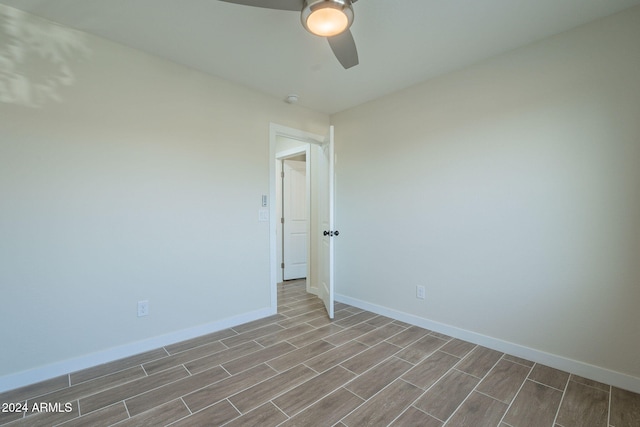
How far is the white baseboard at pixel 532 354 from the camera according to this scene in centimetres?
191

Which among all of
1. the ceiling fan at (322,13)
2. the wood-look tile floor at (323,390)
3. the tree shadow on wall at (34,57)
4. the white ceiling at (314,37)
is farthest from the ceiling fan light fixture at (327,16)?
the wood-look tile floor at (323,390)

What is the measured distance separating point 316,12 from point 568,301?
2.62 meters

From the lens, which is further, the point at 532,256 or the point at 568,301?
the point at 532,256

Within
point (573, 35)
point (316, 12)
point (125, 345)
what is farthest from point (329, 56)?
point (125, 345)

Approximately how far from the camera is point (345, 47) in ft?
5.85

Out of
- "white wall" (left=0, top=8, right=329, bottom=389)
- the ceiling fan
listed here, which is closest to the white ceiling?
"white wall" (left=0, top=8, right=329, bottom=389)

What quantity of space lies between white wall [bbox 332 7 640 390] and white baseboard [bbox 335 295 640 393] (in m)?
0.01

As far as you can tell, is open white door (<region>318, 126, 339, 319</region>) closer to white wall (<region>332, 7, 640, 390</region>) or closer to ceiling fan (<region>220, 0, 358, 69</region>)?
white wall (<region>332, 7, 640, 390</region>)

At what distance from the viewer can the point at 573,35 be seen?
81.4 inches

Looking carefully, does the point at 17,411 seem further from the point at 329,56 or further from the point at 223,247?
the point at 329,56

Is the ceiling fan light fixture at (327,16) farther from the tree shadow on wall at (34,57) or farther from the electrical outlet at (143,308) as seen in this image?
the electrical outlet at (143,308)

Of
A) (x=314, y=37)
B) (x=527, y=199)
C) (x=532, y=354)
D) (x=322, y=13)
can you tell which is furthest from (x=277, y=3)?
(x=532, y=354)

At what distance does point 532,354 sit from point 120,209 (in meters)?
3.52

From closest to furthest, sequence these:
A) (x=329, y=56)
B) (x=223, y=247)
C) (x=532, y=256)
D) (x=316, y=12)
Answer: (x=316, y=12)
(x=532, y=256)
(x=329, y=56)
(x=223, y=247)
